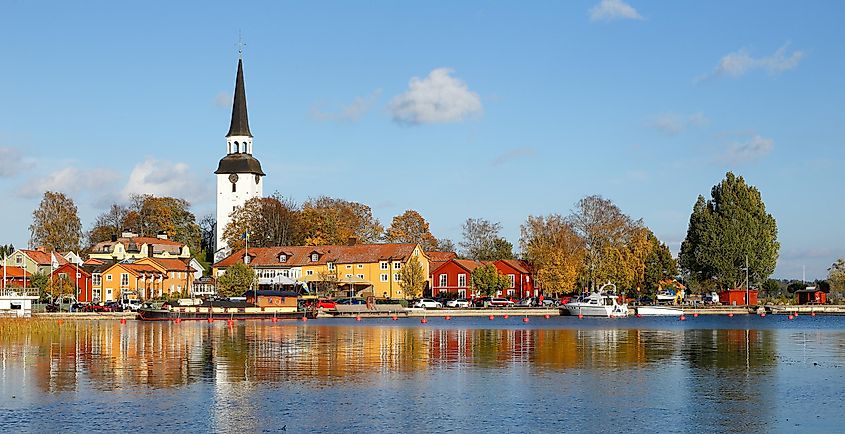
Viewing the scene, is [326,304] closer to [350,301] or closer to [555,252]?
[350,301]

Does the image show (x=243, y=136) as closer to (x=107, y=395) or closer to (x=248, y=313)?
(x=248, y=313)

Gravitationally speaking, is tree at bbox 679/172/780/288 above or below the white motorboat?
above

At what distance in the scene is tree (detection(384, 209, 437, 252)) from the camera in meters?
148

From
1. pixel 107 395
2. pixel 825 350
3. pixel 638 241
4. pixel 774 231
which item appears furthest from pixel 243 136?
pixel 107 395

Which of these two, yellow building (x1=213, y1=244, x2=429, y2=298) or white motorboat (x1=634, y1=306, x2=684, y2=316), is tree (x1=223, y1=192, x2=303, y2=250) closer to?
yellow building (x1=213, y1=244, x2=429, y2=298)

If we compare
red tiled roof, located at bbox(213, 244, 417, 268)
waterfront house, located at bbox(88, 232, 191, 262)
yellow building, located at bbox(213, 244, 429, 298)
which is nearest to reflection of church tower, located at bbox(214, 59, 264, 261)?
waterfront house, located at bbox(88, 232, 191, 262)

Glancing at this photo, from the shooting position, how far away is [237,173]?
15438cm

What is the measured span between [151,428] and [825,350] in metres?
37.5

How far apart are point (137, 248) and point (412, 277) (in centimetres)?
4783

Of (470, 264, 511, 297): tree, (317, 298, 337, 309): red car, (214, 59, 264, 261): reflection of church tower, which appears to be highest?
(214, 59, 264, 261): reflection of church tower

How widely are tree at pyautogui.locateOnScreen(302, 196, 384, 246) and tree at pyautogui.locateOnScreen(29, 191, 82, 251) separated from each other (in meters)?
32.1

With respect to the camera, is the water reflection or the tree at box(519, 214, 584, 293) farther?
the tree at box(519, 214, 584, 293)

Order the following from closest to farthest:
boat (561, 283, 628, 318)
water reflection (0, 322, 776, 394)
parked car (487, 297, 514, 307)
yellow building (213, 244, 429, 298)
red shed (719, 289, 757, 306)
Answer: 1. water reflection (0, 322, 776, 394)
2. boat (561, 283, 628, 318)
3. parked car (487, 297, 514, 307)
4. red shed (719, 289, 757, 306)
5. yellow building (213, 244, 429, 298)

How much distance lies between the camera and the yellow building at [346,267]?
412 ft
